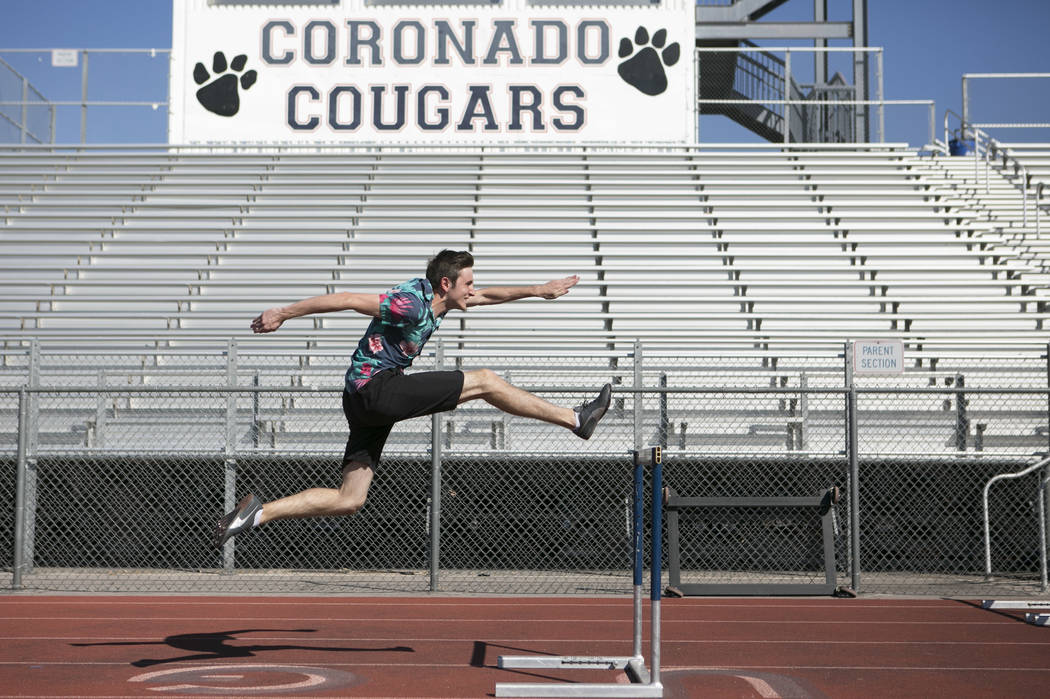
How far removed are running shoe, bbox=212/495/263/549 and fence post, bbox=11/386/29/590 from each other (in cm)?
435

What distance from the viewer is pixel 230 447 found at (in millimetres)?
10031

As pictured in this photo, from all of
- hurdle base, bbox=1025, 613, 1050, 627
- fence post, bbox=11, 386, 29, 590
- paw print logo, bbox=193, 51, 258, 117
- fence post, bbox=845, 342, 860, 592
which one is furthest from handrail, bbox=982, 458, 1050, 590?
paw print logo, bbox=193, 51, 258, 117

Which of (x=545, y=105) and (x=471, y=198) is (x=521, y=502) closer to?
(x=471, y=198)

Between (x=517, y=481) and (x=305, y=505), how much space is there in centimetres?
474

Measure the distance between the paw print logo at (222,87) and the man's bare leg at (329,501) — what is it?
1202 centimetres

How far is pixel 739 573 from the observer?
10477 millimetres

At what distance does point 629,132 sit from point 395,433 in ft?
25.0

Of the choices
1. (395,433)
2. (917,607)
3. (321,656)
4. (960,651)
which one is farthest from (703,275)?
(321,656)

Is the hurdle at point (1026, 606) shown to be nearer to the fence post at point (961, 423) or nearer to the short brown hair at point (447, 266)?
the fence post at point (961, 423)

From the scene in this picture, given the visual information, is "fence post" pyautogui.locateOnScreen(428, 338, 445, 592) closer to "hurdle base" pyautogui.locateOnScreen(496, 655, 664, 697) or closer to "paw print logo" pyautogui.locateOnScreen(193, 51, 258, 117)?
"hurdle base" pyautogui.locateOnScreen(496, 655, 664, 697)

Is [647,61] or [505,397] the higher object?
[647,61]

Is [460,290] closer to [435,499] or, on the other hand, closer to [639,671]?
[639,671]

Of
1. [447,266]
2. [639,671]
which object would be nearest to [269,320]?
[447,266]

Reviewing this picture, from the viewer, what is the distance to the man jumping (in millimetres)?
5585
